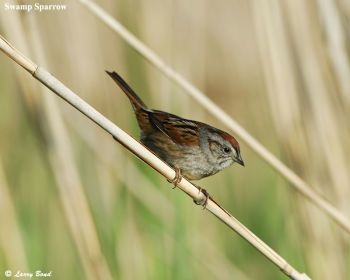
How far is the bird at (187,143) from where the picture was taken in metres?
2.33

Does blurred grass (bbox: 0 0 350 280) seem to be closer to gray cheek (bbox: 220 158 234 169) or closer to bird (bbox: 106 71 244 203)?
bird (bbox: 106 71 244 203)

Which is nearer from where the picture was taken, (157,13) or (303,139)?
(303,139)

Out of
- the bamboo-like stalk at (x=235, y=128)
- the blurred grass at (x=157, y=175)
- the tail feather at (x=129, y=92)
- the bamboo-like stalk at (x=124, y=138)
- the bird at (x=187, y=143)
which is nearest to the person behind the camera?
the bamboo-like stalk at (x=124, y=138)

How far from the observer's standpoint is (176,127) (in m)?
2.44

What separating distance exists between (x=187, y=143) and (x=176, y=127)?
106mm

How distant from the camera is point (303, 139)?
2.63m

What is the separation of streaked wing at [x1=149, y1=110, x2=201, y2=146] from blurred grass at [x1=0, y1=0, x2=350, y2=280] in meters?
0.08

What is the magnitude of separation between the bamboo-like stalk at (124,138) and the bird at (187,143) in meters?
0.51

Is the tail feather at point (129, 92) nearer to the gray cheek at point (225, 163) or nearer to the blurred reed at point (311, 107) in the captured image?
the gray cheek at point (225, 163)

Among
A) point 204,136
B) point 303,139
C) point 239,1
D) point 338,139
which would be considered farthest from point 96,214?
point 239,1

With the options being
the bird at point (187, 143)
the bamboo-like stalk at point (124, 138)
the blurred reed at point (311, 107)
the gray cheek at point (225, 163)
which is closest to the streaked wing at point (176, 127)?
the bird at point (187, 143)

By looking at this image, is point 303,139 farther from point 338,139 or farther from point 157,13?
point 157,13

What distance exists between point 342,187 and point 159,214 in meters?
0.95

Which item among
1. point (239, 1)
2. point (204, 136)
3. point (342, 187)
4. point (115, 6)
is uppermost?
point (239, 1)
